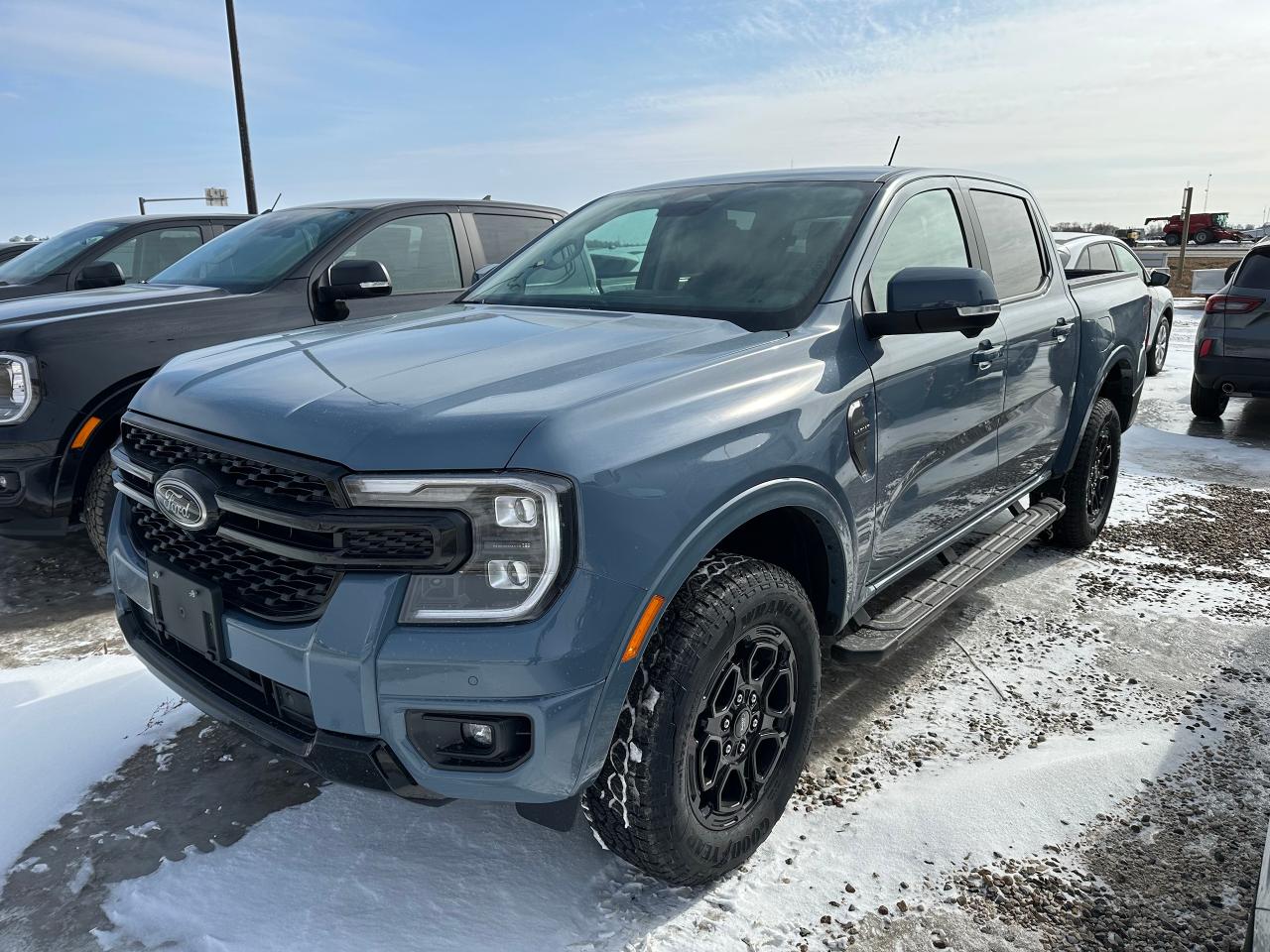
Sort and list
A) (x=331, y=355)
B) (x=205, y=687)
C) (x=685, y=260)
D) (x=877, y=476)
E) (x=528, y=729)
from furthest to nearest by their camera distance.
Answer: (x=685, y=260), (x=877, y=476), (x=331, y=355), (x=205, y=687), (x=528, y=729)

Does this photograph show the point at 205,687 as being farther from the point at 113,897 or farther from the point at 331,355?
the point at 331,355

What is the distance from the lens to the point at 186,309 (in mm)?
4652

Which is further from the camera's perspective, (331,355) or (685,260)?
(685,260)

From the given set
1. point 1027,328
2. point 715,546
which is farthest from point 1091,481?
point 715,546

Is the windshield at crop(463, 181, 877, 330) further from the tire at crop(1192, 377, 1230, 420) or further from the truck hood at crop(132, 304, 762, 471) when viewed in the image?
the tire at crop(1192, 377, 1230, 420)

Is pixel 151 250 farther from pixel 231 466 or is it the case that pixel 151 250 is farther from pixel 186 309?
pixel 231 466

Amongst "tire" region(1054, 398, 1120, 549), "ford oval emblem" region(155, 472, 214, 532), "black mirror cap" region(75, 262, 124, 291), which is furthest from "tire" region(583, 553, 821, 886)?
"black mirror cap" region(75, 262, 124, 291)

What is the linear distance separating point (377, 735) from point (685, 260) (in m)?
1.91

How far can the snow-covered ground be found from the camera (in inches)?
89.4

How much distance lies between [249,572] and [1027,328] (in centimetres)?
310

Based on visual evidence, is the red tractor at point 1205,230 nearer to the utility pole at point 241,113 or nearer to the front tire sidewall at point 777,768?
the utility pole at point 241,113

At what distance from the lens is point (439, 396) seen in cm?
208

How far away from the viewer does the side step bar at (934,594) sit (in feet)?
9.44

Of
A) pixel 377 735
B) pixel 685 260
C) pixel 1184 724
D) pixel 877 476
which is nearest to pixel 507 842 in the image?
pixel 377 735
